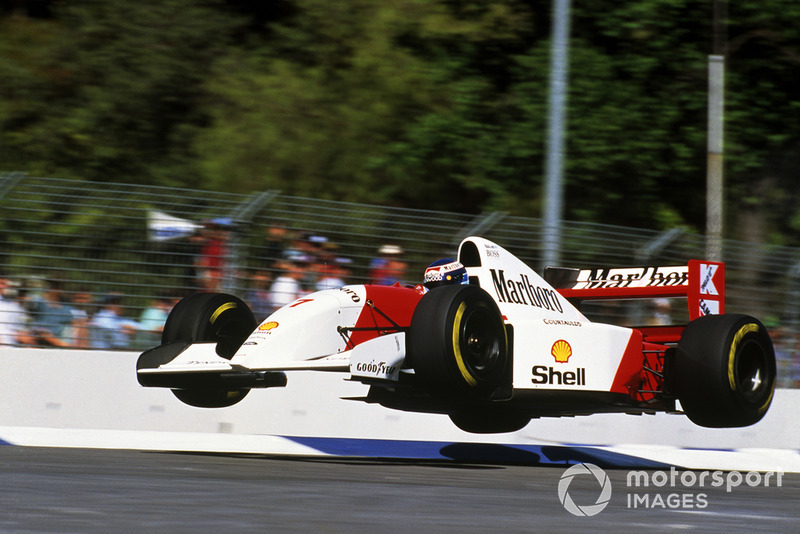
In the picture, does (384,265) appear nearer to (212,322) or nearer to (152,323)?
(152,323)

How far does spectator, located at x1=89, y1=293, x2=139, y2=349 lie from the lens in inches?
359

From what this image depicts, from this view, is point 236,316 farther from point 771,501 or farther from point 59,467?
point 771,501

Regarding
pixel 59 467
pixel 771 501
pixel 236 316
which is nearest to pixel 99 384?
pixel 236 316

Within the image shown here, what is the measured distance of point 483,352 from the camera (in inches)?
266

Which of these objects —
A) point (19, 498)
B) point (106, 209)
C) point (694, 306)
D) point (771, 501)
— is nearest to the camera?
point (19, 498)

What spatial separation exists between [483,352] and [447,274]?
0.76 meters

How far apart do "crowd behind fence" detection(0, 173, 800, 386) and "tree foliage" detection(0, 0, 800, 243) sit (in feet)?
17.9

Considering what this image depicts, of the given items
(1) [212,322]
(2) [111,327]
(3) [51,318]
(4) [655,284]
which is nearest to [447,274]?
(1) [212,322]

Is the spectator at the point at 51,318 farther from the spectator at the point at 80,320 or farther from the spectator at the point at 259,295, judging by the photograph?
the spectator at the point at 259,295

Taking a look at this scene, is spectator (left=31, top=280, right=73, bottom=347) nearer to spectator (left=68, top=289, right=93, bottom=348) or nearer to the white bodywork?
spectator (left=68, top=289, right=93, bottom=348)

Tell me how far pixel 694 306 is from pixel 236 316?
10.8 ft

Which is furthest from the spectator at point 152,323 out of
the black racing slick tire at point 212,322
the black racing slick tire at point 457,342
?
the black racing slick tire at point 457,342

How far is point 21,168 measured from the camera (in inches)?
660

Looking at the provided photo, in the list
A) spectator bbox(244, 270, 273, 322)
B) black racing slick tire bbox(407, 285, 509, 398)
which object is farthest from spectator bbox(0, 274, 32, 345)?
black racing slick tire bbox(407, 285, 509, 398)
